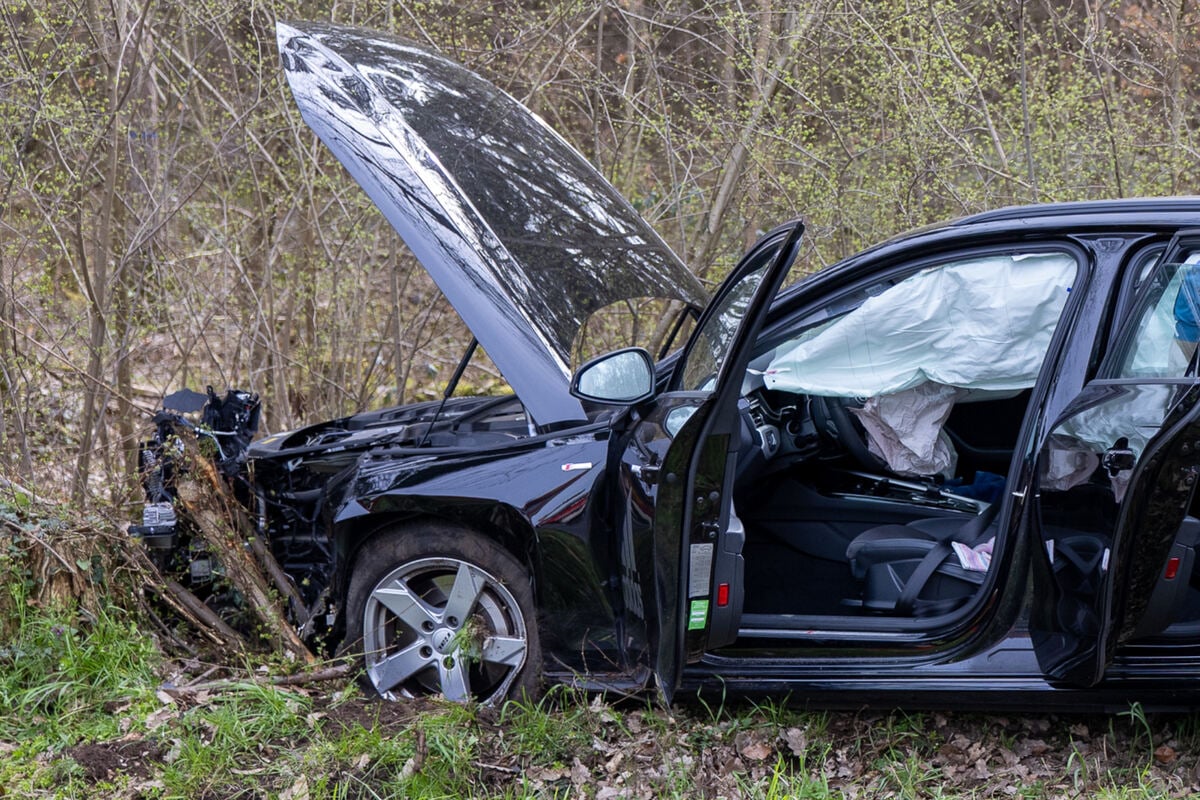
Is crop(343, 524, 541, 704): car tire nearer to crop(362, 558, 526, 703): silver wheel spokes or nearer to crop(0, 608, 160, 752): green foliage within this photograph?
crop(362, 558, 526, 703): silver wheel spokes

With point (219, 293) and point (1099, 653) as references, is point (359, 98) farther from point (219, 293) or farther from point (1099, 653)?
point (219, 293)

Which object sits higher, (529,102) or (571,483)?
(529,102)

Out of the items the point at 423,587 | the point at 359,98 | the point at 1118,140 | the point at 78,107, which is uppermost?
the point at 78,107

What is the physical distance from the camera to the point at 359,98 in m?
3.98

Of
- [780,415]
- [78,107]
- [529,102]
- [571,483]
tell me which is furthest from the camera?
[529,102]

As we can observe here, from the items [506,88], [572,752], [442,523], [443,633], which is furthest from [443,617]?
[506,88]

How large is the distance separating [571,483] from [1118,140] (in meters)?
4.68

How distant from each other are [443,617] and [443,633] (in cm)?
6

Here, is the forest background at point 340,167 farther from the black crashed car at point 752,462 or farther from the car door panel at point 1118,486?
the car door panel at point 1118,486

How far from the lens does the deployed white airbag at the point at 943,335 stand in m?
3.49

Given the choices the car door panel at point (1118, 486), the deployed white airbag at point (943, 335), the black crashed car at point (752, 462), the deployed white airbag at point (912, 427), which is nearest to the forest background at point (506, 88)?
the black crashed car at point (752, 462)

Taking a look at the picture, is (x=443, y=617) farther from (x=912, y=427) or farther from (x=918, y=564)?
(x=912, y=427)

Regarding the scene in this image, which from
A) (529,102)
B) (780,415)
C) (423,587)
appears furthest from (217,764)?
(529,102)

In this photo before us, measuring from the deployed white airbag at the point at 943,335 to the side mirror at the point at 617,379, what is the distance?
0.58 metres
